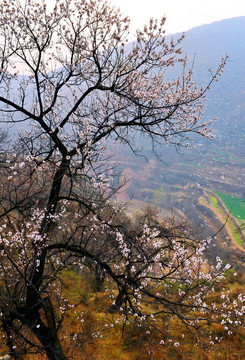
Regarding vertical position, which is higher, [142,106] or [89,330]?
[142,106]

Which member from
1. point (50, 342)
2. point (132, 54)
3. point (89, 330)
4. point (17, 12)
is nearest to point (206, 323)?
point (89, 330)

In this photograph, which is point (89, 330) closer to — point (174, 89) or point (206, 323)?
point (206, 323)

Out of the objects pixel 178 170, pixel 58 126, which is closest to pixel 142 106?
pixel 58 126

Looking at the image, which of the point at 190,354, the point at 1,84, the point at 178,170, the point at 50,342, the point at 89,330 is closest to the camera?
the point at 50,342

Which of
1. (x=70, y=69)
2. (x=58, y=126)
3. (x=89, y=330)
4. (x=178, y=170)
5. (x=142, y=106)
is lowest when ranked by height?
(x=89, y=330)

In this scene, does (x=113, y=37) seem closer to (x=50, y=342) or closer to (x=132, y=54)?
(x=132, y=54)

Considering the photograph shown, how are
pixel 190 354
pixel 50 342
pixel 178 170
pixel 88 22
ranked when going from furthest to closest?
1. pixel 178 170
2. pixel 190 354
3. pixel 88 22
4. pixel 50 342

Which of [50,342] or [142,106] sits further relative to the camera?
[142,106]
